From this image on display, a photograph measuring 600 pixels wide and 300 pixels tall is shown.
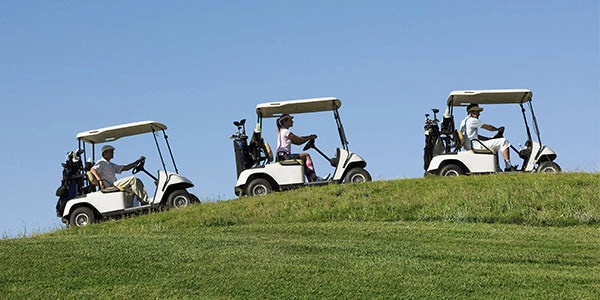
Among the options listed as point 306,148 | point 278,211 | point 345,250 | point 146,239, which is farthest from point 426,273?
point 306,148

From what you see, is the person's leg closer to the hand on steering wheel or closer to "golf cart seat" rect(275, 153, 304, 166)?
"golf cart seat" rect(275, 153, 304, 166)

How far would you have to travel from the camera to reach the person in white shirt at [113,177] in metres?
19.5

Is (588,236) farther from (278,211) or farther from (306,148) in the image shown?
(306,148)

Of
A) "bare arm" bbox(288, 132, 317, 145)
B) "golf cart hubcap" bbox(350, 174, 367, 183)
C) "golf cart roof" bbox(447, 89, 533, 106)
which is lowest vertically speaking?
"golf cart hubcap" bbox(350, 174, 367, 183)

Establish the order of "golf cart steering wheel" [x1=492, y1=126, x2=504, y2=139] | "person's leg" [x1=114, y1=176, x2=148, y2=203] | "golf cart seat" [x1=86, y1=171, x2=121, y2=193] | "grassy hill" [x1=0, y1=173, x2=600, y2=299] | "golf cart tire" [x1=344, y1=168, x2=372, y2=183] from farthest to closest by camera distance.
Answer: "golf cart steering wheel" [x1=492, y1=126, x2=504, y2=139], "golf cart tire" [x1=344, y1=168, x2=372, y2=183], "person's leg" [x1=114, y1=176, x2=148, y2=203], "golf cart seat" [x1=86, y1=171, x2=121, y2=193], "grassy hill" [x1=0, y1=173, x2=600, y2=299]

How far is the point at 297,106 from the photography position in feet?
66.4

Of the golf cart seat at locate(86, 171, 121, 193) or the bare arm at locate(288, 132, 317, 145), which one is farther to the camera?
the bare arm at locate(288, 132, 317, 145)

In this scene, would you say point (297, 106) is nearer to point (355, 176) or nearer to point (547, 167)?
point (355, 176)

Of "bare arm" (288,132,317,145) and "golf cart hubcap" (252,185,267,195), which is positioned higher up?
"bare arm" (288,132,317,145)

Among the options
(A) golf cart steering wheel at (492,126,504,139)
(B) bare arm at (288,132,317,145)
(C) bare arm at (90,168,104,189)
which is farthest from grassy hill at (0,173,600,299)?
(A) golf cart steering wheel at (492,126,504,139)

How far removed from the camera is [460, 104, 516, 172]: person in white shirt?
2027 centimetres

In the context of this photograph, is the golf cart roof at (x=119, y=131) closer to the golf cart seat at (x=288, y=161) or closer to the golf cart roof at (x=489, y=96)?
the golf cart seat at (x=288, y=161)

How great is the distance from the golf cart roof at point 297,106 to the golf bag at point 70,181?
13.0 feet

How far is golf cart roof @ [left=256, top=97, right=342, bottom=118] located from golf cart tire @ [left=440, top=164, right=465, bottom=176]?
104 inches
